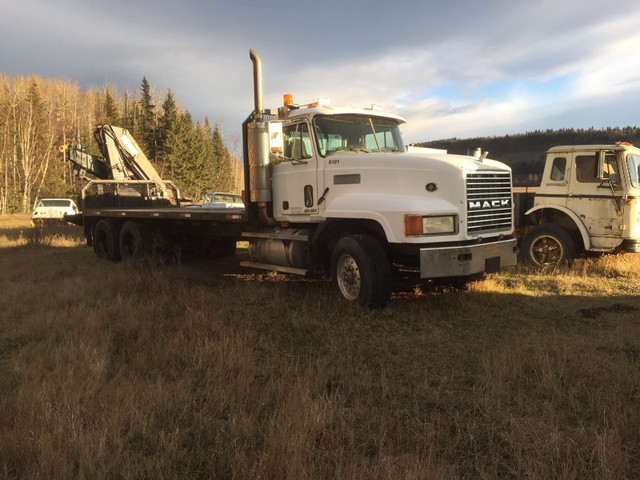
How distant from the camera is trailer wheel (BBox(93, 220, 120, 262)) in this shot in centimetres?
1147

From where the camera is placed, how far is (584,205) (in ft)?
29.0

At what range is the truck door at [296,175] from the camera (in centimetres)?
695

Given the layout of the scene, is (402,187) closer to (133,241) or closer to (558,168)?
(558,168)

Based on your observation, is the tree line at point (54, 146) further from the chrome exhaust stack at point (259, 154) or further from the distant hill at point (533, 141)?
the chrome exhaust stack at point (259, 154)

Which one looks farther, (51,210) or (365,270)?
(51,210)

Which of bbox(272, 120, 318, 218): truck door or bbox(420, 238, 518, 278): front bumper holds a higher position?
bbox(272, 120, 318, 218): truck door

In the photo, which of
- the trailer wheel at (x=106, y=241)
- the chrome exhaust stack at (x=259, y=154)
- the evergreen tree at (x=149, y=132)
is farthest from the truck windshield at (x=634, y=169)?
the evergreen tree at (x=149, y=132)

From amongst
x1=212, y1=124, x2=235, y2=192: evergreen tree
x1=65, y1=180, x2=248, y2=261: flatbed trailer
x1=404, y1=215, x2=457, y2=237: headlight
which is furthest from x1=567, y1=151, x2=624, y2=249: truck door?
x1=212, y1=124, x2=235, y2=192: evergreen tree

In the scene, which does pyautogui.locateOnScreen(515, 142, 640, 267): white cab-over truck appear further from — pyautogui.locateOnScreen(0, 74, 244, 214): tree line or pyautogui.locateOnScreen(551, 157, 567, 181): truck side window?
pyautogui.locateOnScreen(0, 74, 244, 214): tree line

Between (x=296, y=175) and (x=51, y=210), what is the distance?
A: 2012 cm

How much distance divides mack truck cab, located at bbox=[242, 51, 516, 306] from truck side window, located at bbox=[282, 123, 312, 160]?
17 millimetres

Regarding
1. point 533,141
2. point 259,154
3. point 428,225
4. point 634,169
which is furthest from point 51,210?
point 533,141

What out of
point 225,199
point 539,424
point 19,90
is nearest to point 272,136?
point 539,424

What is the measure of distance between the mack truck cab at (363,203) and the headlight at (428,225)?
0.04ft
